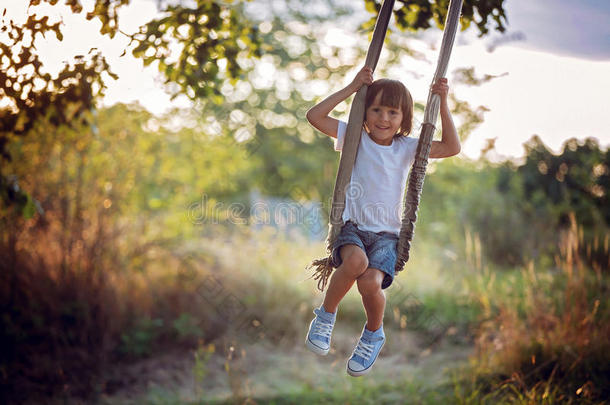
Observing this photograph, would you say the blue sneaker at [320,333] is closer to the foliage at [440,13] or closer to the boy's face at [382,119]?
the boy's face at [382,119]

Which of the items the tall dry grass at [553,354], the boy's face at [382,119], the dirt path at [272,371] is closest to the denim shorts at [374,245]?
the boy's face at [382,119]

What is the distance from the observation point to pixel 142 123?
6.86 m

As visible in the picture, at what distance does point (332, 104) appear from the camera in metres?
2.62

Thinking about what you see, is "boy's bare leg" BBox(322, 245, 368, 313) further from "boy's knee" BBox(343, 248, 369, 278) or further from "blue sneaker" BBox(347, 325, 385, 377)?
"blue sneaker" BBox(347, 325, 385, 377)

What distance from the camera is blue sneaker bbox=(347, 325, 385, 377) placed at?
8.48ft

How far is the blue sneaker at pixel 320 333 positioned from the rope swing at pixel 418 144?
291 millimetres

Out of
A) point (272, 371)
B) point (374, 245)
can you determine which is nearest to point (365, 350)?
point (374, 245)

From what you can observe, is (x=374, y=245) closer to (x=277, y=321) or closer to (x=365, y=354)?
(x=365, y=354)

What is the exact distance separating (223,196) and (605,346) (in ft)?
51.5

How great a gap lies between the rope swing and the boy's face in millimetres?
123

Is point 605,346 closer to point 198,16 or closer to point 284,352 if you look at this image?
point 284,352

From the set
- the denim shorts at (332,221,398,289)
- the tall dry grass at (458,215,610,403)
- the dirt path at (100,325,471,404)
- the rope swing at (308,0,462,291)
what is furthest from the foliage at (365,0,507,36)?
the dirt path at (100,325,471,404)

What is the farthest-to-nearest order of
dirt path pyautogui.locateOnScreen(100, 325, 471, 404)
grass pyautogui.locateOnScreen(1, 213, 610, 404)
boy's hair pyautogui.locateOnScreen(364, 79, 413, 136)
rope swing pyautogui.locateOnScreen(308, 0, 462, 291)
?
1. dirt path pyautogui.locateOnScreen(100, 325, 471, 404)
2. grass pyautogui.locateOnScreen(1, 213, 610, 404)
3. boy's hair pyautogui.locateOnScreen(364, 79, 413, 136)
4. rope swing pyautogui.locateOnScreen(308, 0, 462, 291)

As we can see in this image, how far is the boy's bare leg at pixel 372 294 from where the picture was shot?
99.3 inches
